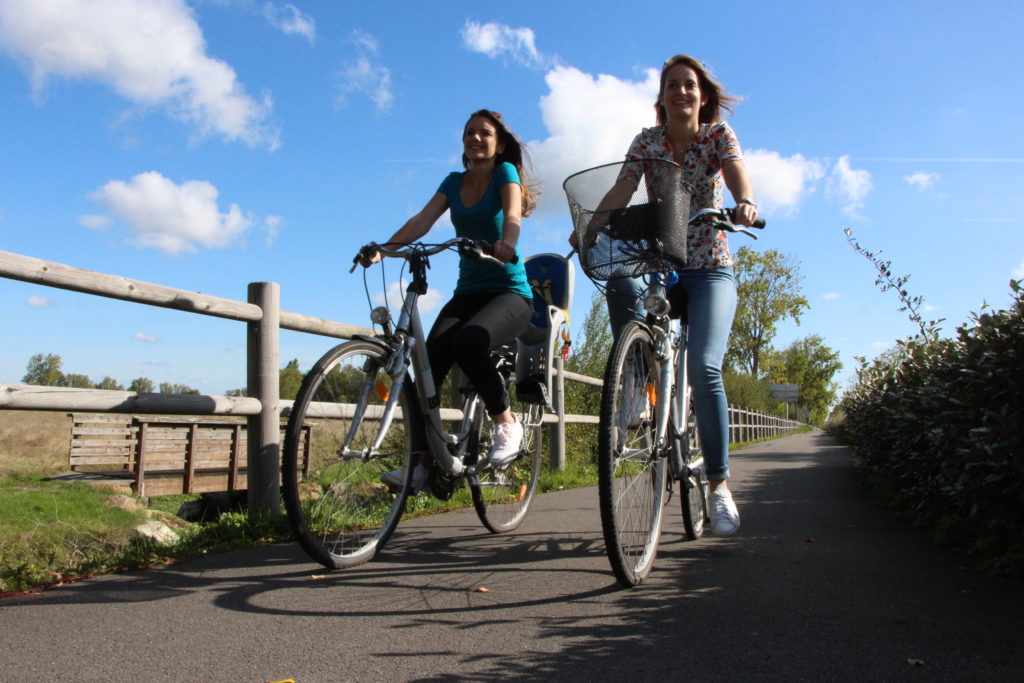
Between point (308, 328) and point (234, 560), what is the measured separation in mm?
1583

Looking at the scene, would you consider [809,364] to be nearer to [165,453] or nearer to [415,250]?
[165,453]

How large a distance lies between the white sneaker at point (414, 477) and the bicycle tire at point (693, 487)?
1.17 metres

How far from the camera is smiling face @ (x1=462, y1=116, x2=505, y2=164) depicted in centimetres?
395

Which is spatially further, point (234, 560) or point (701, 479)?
point (701, 479)

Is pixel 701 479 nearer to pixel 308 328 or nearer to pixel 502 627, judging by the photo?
pixel 502 627

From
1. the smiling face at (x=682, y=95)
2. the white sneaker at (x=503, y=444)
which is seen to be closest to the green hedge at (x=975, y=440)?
the smiling face at (x=682, y=95)

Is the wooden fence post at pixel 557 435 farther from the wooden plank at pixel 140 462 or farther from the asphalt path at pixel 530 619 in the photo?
the wooden plank at pixel 140 462

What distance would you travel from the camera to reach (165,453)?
91.2 ft

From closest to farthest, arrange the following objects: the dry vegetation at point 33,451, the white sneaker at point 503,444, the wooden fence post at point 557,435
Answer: the white sneaker at point 503,444
the wooden fence post at point 557,435
the dry vegetation at point 33,451

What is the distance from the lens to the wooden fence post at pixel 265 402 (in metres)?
4.15

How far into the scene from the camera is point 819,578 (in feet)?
10.2

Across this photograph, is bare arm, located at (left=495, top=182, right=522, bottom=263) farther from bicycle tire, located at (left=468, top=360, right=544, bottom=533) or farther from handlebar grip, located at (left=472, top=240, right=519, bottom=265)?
bicycle tire, located at (left=468, top=360, right=544, bottom=533)

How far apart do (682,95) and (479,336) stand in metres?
1.40

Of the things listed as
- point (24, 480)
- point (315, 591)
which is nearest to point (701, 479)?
point (315, 591)
